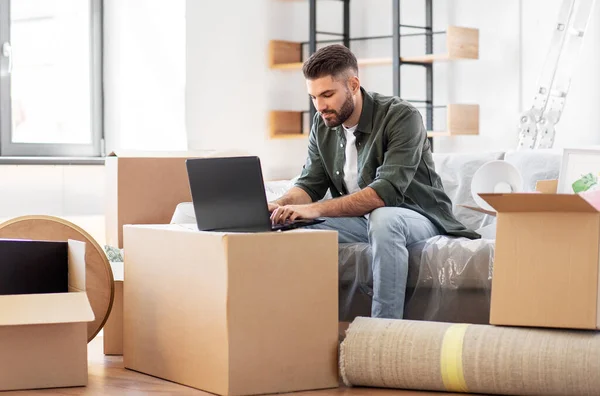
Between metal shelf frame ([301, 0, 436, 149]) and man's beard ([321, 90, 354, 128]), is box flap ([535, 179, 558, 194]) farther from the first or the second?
metal shelf frame ([301, 0, 436, 149])

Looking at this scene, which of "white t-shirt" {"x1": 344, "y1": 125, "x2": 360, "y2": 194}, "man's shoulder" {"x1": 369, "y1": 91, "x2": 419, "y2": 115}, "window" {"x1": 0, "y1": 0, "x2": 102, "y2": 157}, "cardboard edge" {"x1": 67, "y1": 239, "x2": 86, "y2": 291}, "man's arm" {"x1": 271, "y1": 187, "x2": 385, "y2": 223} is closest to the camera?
"cardboard edge" {"x1": 67, "y1": 239, "x2": 86, "y2": 291}

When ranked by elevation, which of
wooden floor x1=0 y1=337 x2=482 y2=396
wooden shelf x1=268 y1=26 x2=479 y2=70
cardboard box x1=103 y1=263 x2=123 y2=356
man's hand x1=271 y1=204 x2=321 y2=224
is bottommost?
wooden floor x1=0 y1=337 x2=482 y2=396

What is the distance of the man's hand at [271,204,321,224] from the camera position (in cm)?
272

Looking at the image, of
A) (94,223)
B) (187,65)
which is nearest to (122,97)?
(187,65)

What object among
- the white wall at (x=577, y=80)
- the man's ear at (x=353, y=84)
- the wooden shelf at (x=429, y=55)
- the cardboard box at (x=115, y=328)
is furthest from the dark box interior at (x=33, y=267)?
the white wall at (x=577, y=80)

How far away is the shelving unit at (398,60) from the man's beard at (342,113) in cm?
165

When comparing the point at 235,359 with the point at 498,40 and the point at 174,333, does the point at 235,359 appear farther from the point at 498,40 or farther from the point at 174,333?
the point at 498,40

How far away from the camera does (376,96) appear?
3.10m

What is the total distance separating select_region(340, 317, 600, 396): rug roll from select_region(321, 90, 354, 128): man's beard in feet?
2.22

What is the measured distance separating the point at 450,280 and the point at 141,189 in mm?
1287

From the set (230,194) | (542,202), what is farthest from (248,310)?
(542,202)

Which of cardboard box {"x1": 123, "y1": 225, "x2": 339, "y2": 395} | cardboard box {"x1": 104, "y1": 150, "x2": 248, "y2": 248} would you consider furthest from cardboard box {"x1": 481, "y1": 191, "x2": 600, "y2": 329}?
cardboard box {"x1": 104, "y1": 150, "x2": 248, "y2": 248}

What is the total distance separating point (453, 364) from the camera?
246 cm

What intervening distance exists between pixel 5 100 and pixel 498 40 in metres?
2.32
